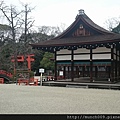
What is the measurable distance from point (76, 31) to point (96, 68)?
4.56 metres

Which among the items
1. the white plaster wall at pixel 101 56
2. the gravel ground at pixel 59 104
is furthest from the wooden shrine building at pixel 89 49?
the gravel ground at pixel 59 104

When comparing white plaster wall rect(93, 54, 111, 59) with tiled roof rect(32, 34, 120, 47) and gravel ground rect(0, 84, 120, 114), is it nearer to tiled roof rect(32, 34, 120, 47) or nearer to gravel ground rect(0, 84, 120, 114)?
tiled roof rect(32, 34, 120, 47)

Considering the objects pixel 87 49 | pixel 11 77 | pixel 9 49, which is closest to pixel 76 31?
pixel 87 49

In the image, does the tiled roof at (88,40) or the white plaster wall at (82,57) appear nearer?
the tiled roof at (88,40)

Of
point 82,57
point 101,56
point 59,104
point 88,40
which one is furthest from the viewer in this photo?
point 82,57

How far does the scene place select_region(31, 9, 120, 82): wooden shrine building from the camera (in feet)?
60.6

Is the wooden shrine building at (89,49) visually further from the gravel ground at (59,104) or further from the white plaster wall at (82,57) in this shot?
the gravel ground at (59,104)

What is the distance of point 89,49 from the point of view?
64.3 feet

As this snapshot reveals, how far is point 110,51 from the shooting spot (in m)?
18.5

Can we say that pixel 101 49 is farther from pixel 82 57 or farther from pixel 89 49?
pixel 82 57

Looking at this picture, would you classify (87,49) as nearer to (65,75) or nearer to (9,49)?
(65,75)

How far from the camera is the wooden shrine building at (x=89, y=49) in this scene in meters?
18.5

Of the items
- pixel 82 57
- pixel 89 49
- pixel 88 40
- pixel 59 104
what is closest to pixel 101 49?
pixel 89 49

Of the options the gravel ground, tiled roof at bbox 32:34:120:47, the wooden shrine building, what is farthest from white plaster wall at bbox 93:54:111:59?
the gravel ground
